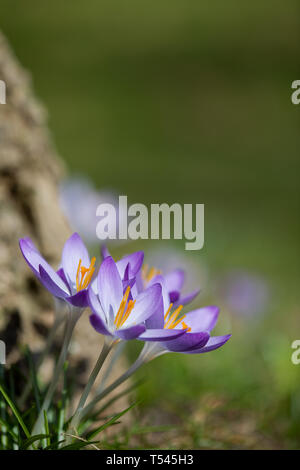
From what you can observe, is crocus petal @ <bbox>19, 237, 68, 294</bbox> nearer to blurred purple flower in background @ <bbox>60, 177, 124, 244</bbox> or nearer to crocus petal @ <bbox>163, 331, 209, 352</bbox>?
crocus petal @ <bbox>163, 331, 209, 352</bbox>

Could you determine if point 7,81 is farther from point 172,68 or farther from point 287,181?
point 172,68

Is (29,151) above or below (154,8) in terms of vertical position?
below

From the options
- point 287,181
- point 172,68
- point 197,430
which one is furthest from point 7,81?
point 172,68

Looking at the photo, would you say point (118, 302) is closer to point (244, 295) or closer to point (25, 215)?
point (25, 215)

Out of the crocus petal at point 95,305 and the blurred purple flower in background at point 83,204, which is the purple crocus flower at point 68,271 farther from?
the blurred purple flower in background at point 83,204

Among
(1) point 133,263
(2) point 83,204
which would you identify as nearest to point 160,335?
(1) point 133,263

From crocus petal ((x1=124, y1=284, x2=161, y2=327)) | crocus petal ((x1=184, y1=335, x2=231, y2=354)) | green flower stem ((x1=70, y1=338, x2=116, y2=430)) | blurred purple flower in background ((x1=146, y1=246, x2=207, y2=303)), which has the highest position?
blurred purple flower in background ((x1=146, y1=246, x2=207, y2=303))

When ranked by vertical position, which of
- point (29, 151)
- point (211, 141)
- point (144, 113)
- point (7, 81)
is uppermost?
point (144, 113)

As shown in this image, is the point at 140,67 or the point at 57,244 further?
the point at 140,67

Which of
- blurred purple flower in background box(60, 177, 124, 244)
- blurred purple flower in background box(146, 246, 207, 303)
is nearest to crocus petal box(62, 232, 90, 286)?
blurred purple flower in background box(60, 177, 124, 244)
